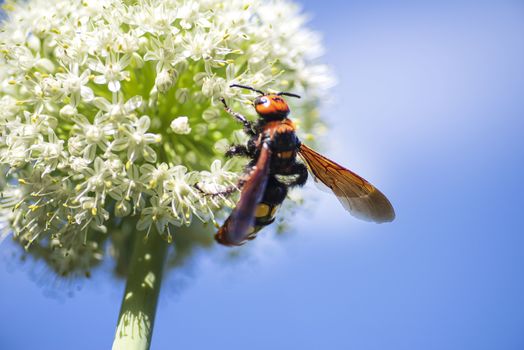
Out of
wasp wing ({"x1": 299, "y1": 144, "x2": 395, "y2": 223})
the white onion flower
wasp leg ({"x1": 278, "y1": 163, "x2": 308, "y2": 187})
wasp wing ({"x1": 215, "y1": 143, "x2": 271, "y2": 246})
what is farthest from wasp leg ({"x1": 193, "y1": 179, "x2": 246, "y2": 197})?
wasp wing ({"x1": 299, "y1": 144, "x2": 395, "y2": 223})

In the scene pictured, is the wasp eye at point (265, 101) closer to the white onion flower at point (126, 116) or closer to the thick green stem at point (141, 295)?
the white onion flower at point (126, 116)

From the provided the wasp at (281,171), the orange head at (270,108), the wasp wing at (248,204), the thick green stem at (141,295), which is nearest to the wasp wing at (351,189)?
the wasp at (281,171)

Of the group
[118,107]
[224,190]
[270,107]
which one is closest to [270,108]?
[270,107]

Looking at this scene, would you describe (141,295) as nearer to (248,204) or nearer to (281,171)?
(281,171)

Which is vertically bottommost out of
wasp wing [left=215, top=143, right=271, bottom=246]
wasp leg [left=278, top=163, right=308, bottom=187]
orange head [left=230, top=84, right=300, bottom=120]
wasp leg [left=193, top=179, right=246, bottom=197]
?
wasp wing [left=215, top=143, right=271, bottom=246]

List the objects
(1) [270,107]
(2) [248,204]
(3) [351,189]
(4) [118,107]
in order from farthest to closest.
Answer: (3) [351,189] → (4) [118,107] → (1) [270,107] → (2) [248,204]

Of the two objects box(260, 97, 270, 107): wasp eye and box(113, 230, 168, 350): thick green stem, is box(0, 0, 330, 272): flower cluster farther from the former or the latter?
box(260, 97, 270, 107): wasp eye

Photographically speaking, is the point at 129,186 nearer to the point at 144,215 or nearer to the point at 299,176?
the point at 144,215

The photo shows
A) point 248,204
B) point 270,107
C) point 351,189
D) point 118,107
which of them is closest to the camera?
point 248,204
